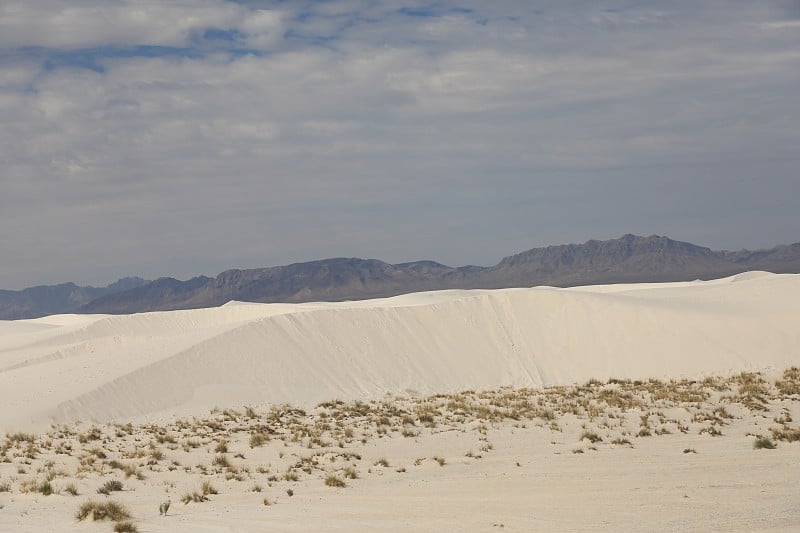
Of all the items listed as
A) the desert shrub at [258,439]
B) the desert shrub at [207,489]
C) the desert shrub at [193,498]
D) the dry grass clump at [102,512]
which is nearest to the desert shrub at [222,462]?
the desert shrub at [258,439]

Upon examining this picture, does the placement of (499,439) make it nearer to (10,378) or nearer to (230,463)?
(230,463)

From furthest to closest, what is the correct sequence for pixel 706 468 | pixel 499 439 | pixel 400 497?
pixel 499 439, pixel 706 468, pixel 400 497

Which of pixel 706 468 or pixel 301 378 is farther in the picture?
pixel 301 378

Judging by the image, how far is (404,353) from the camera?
3161 cm

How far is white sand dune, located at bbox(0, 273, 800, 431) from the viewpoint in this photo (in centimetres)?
2506

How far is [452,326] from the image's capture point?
3447 cm

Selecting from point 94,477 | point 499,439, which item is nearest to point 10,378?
point 94,477

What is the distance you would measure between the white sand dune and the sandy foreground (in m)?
0.10

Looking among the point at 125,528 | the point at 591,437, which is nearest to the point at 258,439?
the point at 591,437

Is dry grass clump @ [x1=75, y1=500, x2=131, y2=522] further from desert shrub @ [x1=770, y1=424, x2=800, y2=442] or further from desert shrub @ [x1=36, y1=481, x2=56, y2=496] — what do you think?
desert shrub @ [x1=770, y1=424, x2=800, y2=442]

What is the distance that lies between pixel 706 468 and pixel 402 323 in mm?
21813

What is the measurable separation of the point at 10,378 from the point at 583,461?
20516 mm

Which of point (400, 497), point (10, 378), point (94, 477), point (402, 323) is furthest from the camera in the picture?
point (402, 323)

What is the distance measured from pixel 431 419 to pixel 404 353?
11908mm
